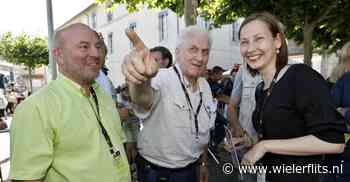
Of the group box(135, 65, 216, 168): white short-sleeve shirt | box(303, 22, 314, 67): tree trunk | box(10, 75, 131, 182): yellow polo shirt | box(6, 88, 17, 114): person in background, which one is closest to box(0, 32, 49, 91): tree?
box(6, 88, 17, 114): person in background

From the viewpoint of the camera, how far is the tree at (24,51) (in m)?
32.3

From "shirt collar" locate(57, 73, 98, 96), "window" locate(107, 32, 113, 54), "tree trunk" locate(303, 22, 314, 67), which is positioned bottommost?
"shirt collar" locate(57, 73, 98, 96)

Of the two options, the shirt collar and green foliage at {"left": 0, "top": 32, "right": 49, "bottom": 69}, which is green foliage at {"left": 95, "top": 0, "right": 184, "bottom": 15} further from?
green foliage at {"left": 0, "top": 32, "right": 49, "bottom": 69}

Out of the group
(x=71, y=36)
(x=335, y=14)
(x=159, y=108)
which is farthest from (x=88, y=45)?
(x=335, y=14)

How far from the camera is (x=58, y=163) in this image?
1834 millimetres

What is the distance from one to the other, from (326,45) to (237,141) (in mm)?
10992

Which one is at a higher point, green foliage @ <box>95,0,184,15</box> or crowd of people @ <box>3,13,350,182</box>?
green foliage @ <box>95,0,184,15</box>

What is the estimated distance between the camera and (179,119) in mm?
2391

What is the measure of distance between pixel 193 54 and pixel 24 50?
33.2 meters

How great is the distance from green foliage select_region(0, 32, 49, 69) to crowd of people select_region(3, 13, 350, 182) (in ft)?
107

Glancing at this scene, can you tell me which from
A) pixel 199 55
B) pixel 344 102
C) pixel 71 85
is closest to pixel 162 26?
pixel 344 102

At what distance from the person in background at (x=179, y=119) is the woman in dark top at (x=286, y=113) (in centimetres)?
57

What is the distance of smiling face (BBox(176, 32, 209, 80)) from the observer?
2.45 m

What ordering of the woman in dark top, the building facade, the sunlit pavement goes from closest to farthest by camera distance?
the woman in dark top
the sunlit pavement
the building facade
